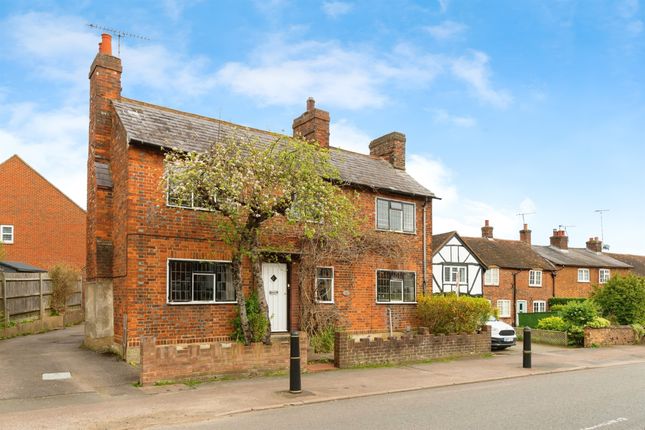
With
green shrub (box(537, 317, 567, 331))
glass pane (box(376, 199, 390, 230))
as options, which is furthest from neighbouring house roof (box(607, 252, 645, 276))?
glass pane (box(376, 199, 390, 230))

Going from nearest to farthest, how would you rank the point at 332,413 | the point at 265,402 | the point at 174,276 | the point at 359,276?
the point at 332,413, the point at 265,402, the point at 174,276, the point at 359,276

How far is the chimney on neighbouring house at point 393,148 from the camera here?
2281 cm

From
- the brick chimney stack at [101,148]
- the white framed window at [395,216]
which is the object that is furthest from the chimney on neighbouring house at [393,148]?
the brick chimney stack at [101,148]

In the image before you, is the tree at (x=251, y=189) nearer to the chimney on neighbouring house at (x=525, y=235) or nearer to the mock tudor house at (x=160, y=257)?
the mock tudor house at (x=160, y=257)

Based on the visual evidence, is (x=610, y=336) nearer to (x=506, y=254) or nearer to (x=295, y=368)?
(x=506, y=254)

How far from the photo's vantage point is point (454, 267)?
31.7m

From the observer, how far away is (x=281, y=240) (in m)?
17.1

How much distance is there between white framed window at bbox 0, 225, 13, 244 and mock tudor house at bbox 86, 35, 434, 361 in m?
21.0

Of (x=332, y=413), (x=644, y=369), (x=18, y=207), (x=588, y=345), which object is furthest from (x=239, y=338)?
(x=18, y=207)

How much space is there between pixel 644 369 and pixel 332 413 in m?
10.7

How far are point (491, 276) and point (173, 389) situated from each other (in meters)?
27.7

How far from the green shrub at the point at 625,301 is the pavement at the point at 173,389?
7517 millimetres

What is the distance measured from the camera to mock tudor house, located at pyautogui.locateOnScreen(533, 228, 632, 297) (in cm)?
4031

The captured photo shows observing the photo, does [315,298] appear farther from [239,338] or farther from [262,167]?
[262,167]
